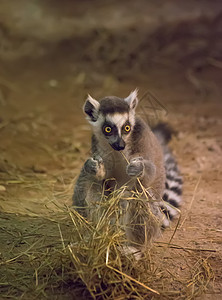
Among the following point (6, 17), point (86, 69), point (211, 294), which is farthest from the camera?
point (6, 17)

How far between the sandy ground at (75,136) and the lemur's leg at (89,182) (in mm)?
196

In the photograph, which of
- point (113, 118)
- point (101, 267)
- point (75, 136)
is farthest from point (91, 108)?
point (75, 136)

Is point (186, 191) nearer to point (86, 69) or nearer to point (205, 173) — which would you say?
point (205, 173)

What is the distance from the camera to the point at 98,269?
89.0 inches

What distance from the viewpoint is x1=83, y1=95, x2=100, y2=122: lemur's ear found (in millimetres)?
2988

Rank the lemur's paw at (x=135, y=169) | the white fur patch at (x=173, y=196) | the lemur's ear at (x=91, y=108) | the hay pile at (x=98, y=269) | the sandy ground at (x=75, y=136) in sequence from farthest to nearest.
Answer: the white fur patch at (x=173, y=196) < the sandy ground at (x=75, y=136) < the lemur's ear at (x=91, y=108) < the lemur's paw at (x=135, y=169) < the hay pile at (x=98, y=269)

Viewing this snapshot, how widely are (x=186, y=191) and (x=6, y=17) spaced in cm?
651

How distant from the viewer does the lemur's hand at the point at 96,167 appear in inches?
110

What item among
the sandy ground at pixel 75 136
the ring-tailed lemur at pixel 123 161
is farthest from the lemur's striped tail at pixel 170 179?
the ring-tailed lemur at pixel 123 161

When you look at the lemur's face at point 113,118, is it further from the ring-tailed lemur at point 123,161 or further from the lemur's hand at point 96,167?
the lemur's hand at point 96,167

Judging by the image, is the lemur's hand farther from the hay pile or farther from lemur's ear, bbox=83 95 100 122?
lemur's ear, bbox=83 95 100 122

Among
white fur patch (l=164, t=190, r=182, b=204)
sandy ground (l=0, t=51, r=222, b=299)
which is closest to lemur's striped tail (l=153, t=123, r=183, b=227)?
white fur patch (l=164, t=190, r=182, b=204)

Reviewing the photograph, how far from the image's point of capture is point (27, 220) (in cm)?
328

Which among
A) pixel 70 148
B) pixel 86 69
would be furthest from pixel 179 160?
pixel 86 69
